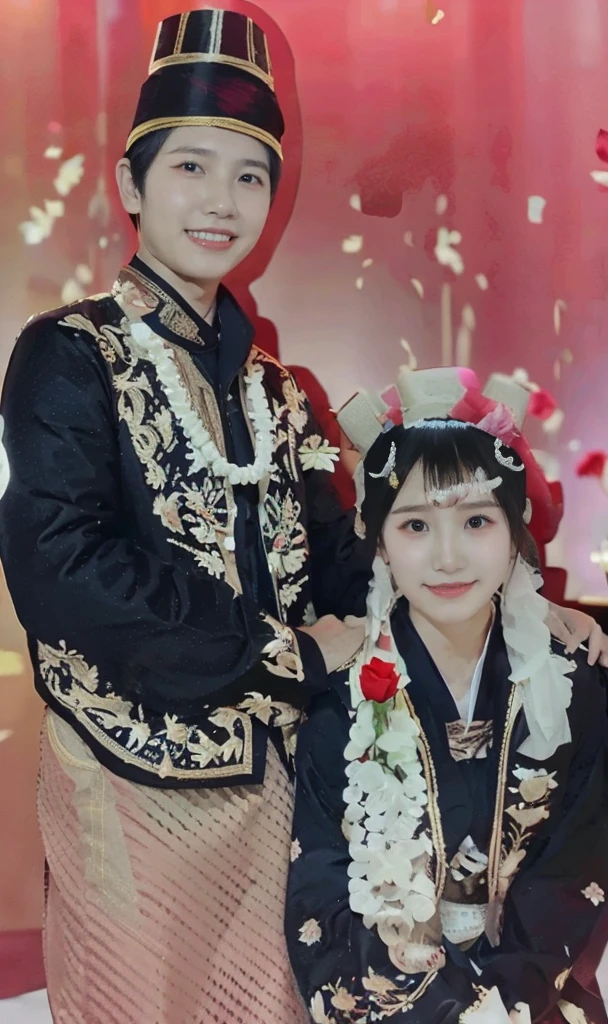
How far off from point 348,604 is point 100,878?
2.08ft

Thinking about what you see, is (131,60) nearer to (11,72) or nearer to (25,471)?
(11,72)

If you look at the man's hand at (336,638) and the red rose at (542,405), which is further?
the red rose at (542,405)

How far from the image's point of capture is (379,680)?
152 centimetres

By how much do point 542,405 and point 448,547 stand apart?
Answer: 57 cm

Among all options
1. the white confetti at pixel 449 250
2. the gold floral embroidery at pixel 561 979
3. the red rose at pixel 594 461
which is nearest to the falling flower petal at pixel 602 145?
the white confetti at pixel 449 250

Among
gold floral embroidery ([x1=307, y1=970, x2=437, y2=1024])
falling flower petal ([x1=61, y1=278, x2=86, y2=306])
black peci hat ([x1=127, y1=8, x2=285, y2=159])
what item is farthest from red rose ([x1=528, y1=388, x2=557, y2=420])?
gold floral embroidery ([x1=307, y1=970, x2=437, y2=1024])

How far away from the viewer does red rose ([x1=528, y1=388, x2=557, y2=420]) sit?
6.52ft

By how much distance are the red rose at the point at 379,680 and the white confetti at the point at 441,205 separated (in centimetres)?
104

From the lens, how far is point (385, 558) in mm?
1658

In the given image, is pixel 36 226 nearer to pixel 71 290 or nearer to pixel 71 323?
pixel 71 290

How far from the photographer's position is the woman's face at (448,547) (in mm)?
1562

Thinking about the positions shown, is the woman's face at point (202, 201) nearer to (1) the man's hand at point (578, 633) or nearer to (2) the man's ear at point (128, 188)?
(2) the man's ear at point (128, 188)

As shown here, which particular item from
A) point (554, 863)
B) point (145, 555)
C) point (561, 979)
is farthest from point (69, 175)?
point (561, 979)

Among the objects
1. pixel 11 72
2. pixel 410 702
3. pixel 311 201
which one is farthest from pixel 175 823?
pixel 11 72
